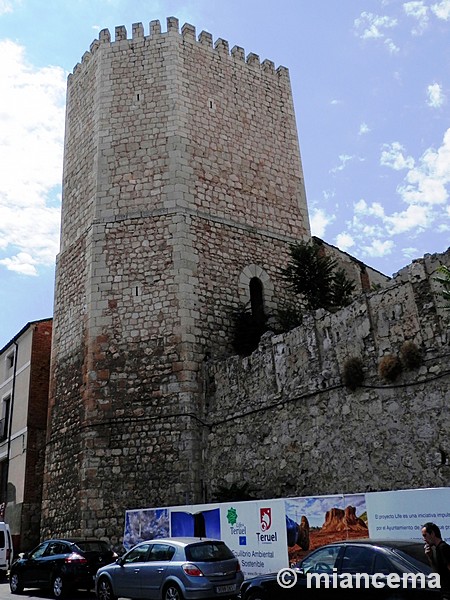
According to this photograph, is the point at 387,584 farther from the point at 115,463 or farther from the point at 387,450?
the point at 115,463

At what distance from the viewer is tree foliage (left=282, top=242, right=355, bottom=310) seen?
1552 centimetres

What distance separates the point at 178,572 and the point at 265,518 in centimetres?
166

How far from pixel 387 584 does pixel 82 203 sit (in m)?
14.0

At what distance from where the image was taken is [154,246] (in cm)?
1541

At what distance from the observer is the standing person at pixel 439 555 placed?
4.74m

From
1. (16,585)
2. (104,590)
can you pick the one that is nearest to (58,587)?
(104,590)

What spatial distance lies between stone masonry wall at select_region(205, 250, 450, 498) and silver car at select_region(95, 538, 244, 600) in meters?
3.04

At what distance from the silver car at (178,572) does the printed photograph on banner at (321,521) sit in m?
0.97

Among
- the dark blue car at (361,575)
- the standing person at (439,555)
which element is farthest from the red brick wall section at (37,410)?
the standing person at (439,555)

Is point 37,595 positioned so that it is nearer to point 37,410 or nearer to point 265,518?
point 265,518

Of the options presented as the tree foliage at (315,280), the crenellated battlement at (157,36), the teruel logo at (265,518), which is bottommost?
the teruel logo at (265,518)

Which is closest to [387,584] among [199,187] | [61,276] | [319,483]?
[319,483]

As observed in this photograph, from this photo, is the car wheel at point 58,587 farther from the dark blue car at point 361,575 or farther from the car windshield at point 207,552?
the dark blue car at point 361,575

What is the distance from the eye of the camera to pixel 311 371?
1173cm
